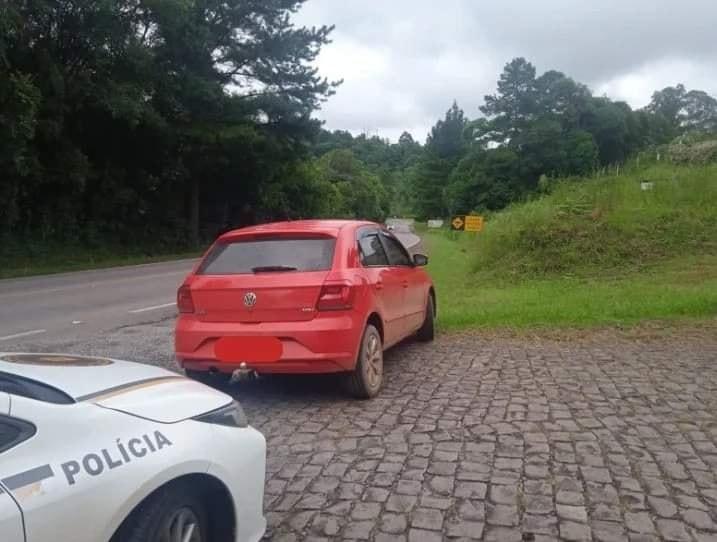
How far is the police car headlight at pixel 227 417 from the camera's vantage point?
2.71 meters

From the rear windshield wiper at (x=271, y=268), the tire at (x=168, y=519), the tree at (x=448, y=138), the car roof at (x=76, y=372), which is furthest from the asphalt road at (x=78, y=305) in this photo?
the tree at (x=448, y=138)

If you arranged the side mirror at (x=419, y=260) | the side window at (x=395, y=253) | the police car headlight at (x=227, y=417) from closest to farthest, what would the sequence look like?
the police car headlight at (x=227, y=417)
the side window at (x=395, y=253)
the side mirror at (x=419, y=260)

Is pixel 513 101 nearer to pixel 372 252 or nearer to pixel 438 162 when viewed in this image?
pixel 438 162

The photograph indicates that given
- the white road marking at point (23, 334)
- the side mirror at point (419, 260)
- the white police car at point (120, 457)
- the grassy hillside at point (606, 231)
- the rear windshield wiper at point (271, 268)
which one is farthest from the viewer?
the grassy hillside at point (606, 231)

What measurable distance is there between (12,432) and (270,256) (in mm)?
3553

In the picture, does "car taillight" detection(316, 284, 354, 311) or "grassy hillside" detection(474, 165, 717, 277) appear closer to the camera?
"car taillight" detection(316, 284, 354, 311)

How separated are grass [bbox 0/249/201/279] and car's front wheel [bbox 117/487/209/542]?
2000 centimetres

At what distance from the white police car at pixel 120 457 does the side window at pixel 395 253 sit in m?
4.19

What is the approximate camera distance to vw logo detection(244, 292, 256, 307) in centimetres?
528

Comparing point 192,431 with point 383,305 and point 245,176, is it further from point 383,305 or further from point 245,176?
point 245,176

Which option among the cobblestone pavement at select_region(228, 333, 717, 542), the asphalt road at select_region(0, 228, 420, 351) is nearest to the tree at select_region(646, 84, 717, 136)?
the asphalt road at select_region(0, 228, 420, 351)

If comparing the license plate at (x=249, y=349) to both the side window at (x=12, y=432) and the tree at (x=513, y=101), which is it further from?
the tree at (x=513, y=101)

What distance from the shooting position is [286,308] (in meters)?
5.23

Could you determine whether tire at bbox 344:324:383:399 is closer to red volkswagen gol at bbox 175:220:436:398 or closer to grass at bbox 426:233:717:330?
red volkswagen gol at bbox 175:220:436:398
